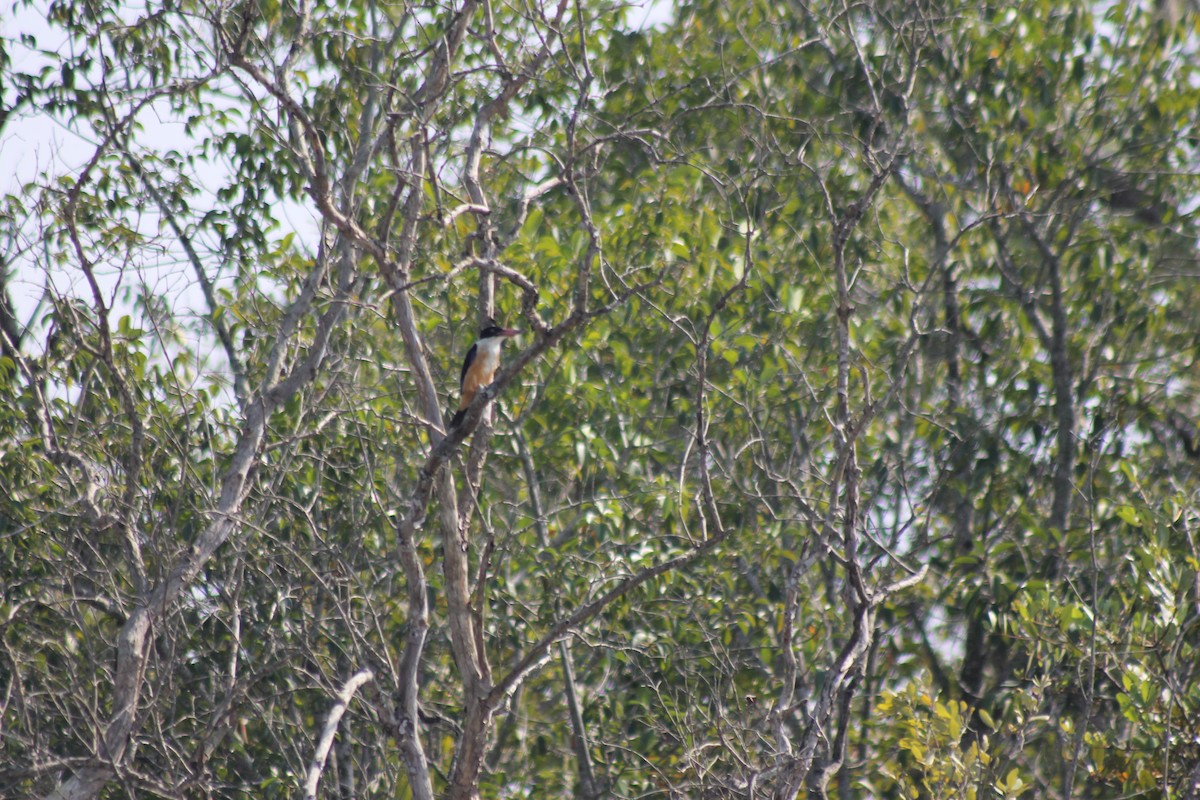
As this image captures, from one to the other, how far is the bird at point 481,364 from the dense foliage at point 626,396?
0.59 feet

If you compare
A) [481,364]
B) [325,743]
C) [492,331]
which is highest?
[481,364]

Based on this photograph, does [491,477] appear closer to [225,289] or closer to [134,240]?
[225,289]

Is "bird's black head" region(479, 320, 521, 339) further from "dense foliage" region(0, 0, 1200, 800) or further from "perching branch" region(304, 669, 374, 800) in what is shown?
"perching branch" region(304, 669, 374, 800)

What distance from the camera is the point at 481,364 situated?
21.4ft

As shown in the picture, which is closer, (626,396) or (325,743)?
(325,743)

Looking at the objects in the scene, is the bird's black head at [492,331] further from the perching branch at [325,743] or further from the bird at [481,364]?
the perching branch at [325,743]

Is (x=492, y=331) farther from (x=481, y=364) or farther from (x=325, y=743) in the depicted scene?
(x=325, y=743)

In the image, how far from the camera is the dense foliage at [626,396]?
6.27m

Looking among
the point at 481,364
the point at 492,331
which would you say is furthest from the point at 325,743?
the point at 481,364

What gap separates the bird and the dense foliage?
18cm

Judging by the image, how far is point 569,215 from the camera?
23.7 feet

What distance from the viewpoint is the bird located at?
19.7 ft

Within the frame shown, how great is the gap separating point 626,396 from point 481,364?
78 centimetres

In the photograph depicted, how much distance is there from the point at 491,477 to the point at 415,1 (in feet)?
9.61
